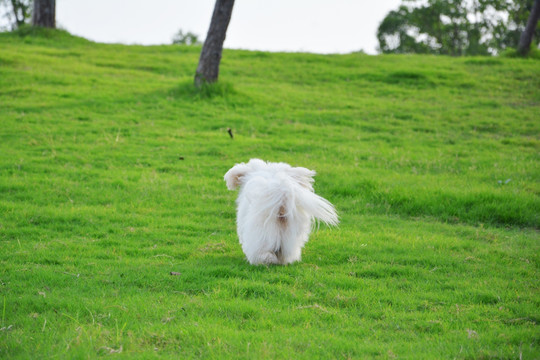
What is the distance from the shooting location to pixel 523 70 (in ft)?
83.4

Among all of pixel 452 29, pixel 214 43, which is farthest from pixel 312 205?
pixel 452 29

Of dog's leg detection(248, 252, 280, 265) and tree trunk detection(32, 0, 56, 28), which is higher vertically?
tree trunk detection(32, 0, 56, 28)

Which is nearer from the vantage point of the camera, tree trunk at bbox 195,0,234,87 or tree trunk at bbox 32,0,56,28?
tree trunk at bbox 195,0,234,87

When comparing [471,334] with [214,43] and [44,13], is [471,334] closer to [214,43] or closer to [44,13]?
[214,43]

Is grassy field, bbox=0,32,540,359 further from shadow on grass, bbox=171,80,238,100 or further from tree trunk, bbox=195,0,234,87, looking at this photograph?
tree trunk, bbox=195,0,234,87

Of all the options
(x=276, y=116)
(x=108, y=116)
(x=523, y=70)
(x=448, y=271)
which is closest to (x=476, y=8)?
(x=523, y=70)

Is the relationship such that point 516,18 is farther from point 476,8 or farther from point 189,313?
point 189,313

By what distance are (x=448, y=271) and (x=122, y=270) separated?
4206mm

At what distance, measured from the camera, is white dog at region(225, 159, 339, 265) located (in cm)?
654

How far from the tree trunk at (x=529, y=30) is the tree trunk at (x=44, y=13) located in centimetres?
2541

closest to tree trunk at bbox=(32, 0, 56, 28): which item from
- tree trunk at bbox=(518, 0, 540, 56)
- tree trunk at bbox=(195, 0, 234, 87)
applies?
tree trunk at bbox=(195, 0, 234, 87)

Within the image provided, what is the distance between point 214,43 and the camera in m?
18.3

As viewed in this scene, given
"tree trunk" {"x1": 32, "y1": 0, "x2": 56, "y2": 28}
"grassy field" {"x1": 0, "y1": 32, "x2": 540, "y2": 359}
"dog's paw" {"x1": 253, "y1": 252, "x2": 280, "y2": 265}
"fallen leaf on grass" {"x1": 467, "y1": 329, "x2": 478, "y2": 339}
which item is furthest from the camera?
"tree trunk" {"x1": 32, "y1": 0, "x2": 56, "y2": 28}

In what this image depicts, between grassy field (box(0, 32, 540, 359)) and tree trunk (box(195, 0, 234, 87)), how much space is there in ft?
1.99
